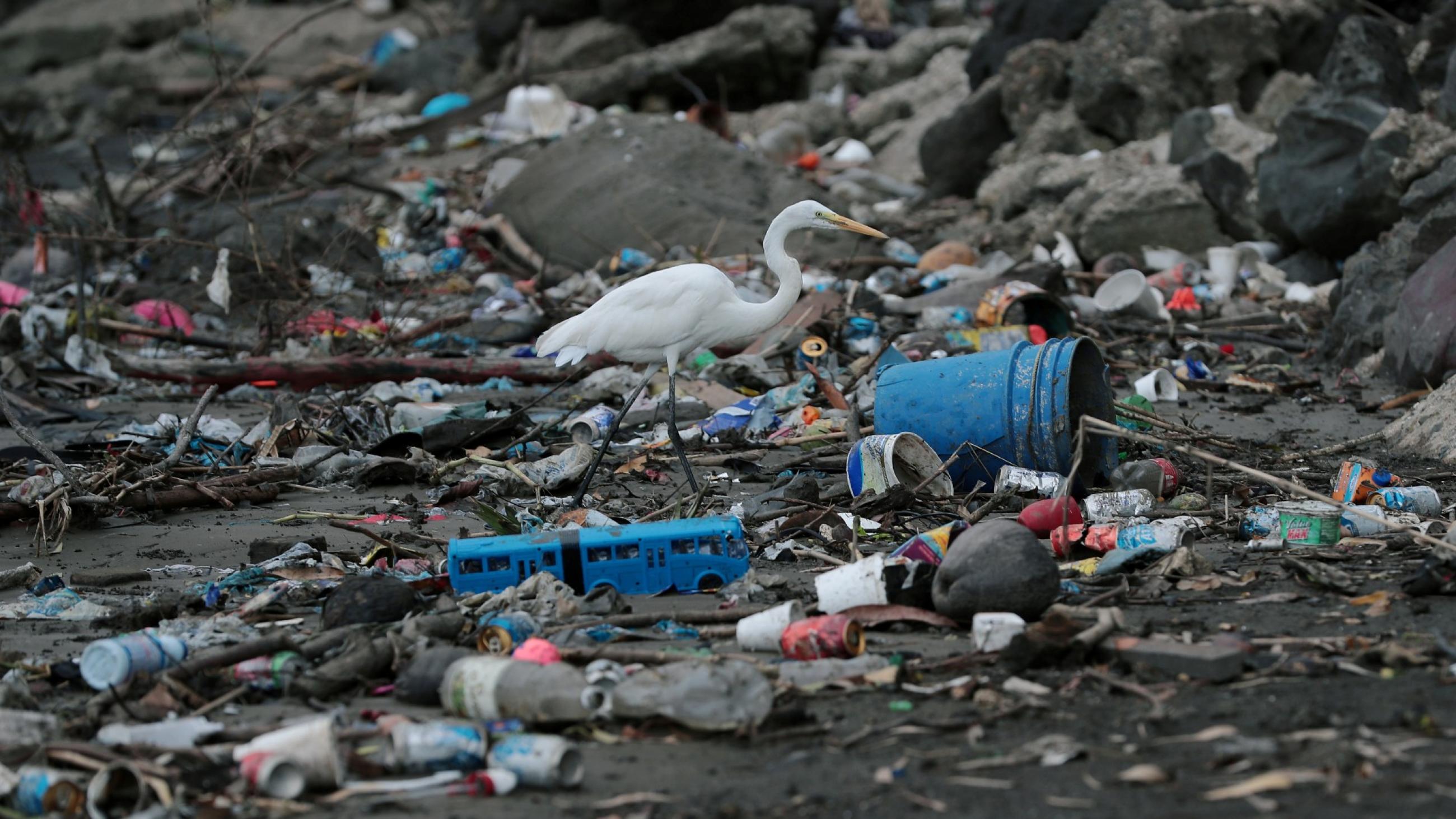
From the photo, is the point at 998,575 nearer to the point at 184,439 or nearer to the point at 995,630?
the point at 995,630

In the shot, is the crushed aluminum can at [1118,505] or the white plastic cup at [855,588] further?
the crushed aluminum can at [1118,505]

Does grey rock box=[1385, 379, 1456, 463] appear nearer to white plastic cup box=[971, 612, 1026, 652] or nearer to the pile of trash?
the pile of trash

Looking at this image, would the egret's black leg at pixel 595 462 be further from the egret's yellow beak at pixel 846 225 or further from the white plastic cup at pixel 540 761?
the white plastic cup at pixel 540 761

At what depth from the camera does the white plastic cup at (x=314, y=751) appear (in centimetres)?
264

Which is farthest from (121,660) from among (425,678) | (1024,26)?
(1024,26)

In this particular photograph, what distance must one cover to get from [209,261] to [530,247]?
246cm

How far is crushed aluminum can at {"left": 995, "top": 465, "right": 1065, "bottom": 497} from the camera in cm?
499

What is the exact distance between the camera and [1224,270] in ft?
32.3

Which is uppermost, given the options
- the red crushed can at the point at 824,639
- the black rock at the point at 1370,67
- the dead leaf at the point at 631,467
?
the black rock at the point at 1370,67

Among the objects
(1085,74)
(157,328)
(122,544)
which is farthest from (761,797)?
(1085,74)

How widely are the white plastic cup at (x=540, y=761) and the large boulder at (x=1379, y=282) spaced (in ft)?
20.1

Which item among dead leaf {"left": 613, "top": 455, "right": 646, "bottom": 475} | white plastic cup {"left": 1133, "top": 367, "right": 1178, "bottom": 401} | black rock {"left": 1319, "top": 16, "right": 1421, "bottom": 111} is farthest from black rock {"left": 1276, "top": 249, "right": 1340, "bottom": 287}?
dead leaf {"left": 613, "top": 455, "right": 646, "bottom": 475}

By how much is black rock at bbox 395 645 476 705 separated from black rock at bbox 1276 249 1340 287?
8.30 metres

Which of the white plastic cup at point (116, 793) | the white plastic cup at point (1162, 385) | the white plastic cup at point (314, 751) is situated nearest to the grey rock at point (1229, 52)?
the white plastic cup at point (1162, 385)
